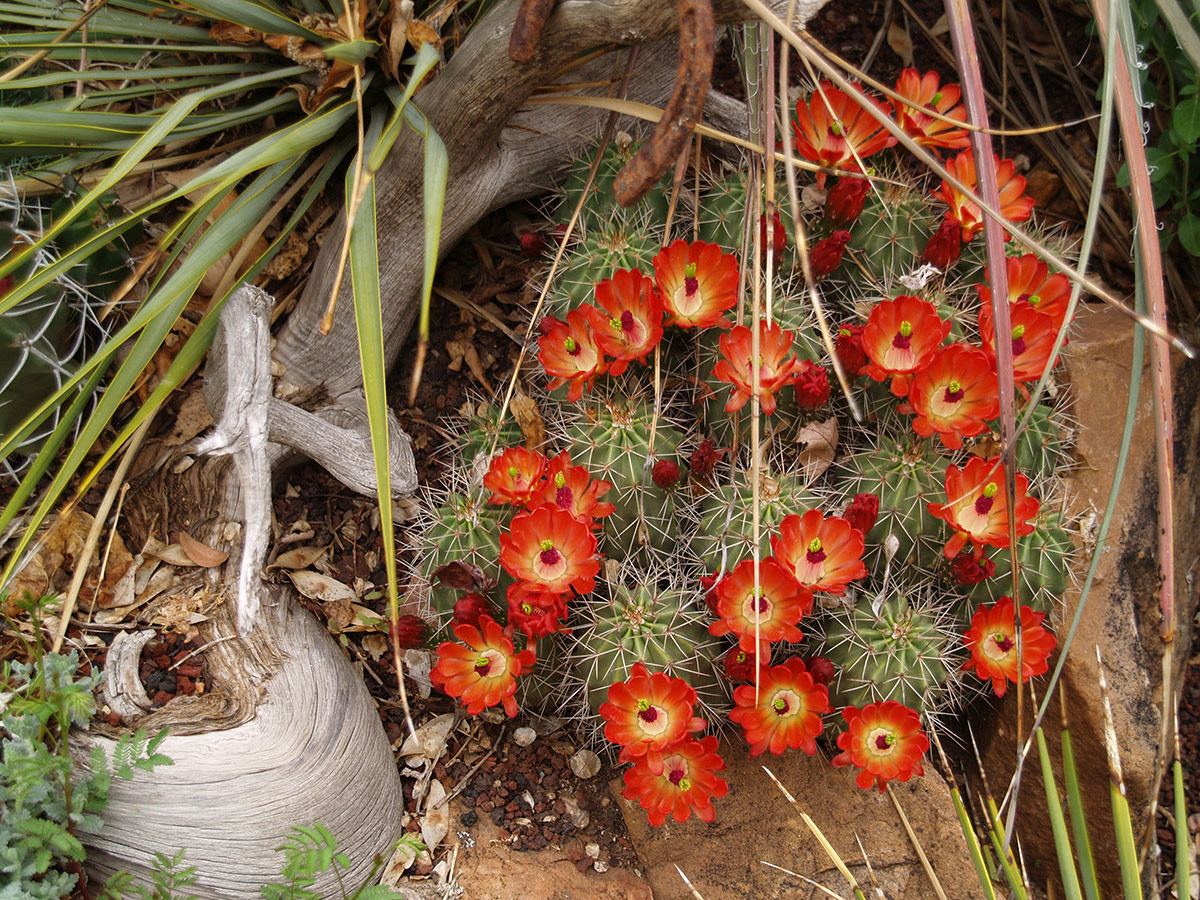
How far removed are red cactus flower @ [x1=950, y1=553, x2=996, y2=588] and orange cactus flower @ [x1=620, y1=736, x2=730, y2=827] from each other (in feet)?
1.93

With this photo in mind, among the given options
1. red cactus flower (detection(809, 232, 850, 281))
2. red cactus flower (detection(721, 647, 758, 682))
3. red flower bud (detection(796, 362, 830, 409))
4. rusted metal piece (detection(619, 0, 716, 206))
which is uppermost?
rusted metal piece (detection(619, 0, 716, 206))

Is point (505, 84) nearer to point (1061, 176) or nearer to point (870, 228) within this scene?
point (870, 228)

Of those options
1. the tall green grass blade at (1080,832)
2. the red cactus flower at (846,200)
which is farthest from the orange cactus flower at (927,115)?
the tall green grass blade at (1080,832)

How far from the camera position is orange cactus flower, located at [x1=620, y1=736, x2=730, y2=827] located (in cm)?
170

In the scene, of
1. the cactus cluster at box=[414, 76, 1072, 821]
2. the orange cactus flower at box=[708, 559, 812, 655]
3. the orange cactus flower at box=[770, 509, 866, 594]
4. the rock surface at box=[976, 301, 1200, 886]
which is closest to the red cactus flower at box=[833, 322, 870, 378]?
the cactus cluster at box=[414, 76, 1072, 821]

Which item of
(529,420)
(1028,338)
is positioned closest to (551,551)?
(529,420)

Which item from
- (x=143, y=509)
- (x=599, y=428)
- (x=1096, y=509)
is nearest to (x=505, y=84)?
(x=599, y=428)

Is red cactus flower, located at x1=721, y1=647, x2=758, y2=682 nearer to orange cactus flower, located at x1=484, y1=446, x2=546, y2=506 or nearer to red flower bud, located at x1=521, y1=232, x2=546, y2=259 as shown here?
orange cactus flower, located at x1=484, y1=446, x2=546, y2=506

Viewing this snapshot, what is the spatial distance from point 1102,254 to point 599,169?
5.09ft

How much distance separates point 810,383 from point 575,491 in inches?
19.5

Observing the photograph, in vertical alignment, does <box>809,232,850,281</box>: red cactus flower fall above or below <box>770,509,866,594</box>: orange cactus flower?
above

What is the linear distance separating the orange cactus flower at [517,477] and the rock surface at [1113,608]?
3.92ft

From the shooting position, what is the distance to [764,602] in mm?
1652

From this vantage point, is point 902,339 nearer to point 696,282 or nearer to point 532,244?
point 696,282
